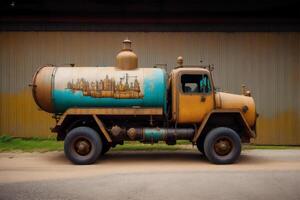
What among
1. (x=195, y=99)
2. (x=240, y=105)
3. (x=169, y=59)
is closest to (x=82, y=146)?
(x=195, y=99)

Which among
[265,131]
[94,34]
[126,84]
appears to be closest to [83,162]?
[126,84]

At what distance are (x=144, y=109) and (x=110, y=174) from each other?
275 centimetres

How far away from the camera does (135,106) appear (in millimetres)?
12578

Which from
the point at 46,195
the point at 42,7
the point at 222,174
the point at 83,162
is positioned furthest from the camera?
the point at 42,7

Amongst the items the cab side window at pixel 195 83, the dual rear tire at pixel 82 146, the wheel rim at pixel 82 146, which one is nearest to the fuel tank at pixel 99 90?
the cab side window at pixel 195 83

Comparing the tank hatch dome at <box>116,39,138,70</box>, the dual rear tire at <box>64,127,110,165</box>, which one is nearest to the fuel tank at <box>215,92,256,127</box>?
the tank hatch dome at <box>116,39,138,70</box>

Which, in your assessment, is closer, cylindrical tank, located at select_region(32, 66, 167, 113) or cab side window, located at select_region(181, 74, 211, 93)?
cylindrical tank, located at select_region(32, 66, 167, 113)

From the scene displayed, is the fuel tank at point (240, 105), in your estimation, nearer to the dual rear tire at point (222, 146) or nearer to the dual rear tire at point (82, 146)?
the dual rear tire at point (222, 146)

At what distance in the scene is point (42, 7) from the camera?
58.5 ft

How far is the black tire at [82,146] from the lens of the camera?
12242 mm

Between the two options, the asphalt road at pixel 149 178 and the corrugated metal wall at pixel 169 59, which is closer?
the asphalt road at pixel 149 178

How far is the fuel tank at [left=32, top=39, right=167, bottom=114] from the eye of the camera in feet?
40.9

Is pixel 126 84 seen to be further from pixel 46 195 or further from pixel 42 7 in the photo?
pixel 42 7

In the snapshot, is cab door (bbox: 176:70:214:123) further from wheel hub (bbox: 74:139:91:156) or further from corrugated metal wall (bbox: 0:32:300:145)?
corrugated metal wall (bbox: 0:32:300:145)
